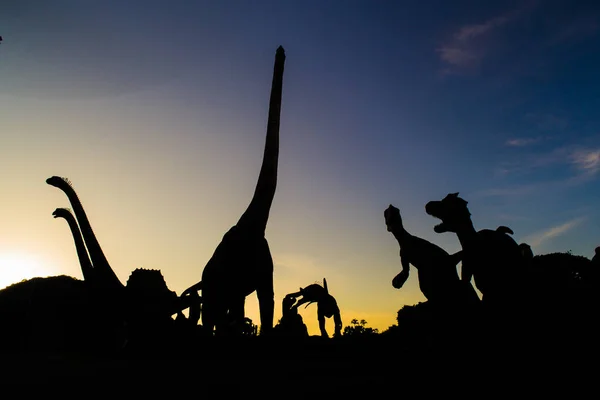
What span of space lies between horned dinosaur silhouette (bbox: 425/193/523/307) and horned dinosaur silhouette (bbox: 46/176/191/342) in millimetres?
5795

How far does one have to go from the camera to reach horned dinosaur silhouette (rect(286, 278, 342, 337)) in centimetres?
1446

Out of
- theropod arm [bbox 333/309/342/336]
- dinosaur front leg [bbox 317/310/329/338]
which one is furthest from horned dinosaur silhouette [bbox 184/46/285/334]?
theropod arm [bbox 333/309/342/336]

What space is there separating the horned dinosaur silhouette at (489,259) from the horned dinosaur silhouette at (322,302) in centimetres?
884

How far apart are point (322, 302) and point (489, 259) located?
10.6 metres

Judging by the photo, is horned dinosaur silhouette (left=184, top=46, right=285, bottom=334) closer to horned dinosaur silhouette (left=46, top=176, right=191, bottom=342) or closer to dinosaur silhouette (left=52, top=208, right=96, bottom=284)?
horned dinosaur silhouette (left=46, top=176, right=191, bottom=342)

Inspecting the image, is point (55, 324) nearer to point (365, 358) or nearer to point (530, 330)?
point (365, 358)

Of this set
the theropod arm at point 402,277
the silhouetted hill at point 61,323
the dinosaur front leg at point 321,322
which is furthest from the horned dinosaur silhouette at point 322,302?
the theropod arm at point 402,277

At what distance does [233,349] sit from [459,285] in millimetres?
3321

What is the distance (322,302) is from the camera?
15102 millimetres

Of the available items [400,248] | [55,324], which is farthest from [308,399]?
[55,324]

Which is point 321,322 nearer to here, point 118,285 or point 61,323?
point 118,285

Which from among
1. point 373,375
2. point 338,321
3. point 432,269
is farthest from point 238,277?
point 338,321

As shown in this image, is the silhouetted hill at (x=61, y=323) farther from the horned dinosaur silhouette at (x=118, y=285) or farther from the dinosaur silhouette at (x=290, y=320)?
the dinosaur silhouette at (x=290, y=320)

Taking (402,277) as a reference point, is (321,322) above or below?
above
